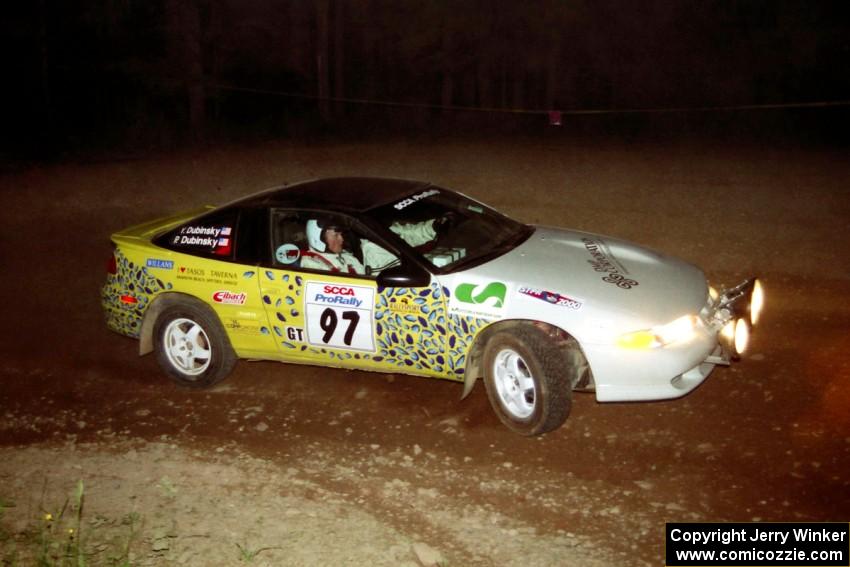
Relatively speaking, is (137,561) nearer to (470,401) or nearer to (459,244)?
(470,401)

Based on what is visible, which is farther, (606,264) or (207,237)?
(207,237)

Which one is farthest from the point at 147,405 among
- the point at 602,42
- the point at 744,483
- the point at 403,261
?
the point at 602,42

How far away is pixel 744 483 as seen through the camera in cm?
498

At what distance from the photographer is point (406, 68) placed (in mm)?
50219

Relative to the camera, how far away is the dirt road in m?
4.68

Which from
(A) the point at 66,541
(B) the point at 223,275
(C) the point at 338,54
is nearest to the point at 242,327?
(B) the point at 223,275

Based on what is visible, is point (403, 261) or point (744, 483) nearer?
point (744, 483)

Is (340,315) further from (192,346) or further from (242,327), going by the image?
(192,346)

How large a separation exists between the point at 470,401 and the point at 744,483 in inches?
79.5

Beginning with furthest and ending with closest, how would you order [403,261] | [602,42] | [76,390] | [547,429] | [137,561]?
[602,42], [76,390], [403,261], [547,429], [137,561]

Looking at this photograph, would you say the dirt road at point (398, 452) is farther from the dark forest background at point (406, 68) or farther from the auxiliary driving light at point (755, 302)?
the dark forest background at point (406, 68)

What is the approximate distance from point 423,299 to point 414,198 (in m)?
1.08

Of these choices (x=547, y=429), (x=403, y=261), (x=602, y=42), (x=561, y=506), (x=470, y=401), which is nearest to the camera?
(x=561, y=506)

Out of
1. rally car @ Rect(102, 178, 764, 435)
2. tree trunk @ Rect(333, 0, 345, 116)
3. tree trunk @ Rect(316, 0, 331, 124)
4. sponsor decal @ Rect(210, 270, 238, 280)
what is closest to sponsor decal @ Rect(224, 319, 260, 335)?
rally car @ Rect(102, 178, 764, 435)
